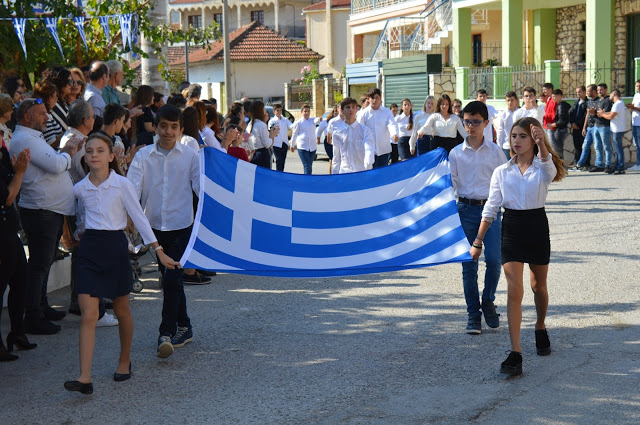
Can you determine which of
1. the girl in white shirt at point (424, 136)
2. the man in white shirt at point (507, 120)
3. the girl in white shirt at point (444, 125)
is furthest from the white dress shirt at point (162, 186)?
the man in white shirt at point (507, 120)

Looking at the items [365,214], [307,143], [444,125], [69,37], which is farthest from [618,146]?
[365,214]

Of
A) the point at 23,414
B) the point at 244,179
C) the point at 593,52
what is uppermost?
the point at 593,52

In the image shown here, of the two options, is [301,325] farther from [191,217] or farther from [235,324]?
[191,217]

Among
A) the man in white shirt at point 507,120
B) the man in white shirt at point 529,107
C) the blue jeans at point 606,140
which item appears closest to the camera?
the man in white shirt at point 529,107

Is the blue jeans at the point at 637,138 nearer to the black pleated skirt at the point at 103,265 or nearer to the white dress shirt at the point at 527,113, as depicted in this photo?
the white dress shirt at the point at 527,113

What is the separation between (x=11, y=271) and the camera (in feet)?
23.9

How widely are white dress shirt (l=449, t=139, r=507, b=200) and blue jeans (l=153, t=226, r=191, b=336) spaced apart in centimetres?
230

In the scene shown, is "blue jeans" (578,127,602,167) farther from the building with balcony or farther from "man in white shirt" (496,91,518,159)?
the building with balcony

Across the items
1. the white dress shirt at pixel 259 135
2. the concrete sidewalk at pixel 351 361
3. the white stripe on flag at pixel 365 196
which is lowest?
the concrete sidewalk at pixel 351 361

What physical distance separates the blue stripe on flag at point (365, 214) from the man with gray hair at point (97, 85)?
4.04 meters

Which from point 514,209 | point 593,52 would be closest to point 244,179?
point 514,209

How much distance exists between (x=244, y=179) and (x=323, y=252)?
0.99 metres

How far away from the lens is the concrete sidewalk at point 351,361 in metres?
5.81

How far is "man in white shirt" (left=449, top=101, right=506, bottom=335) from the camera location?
7703mm
